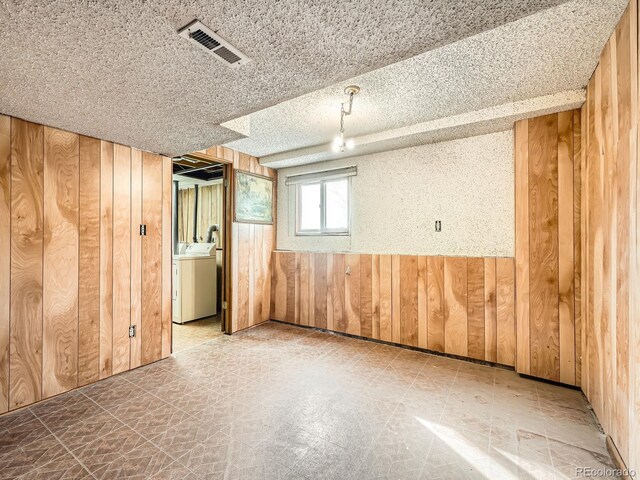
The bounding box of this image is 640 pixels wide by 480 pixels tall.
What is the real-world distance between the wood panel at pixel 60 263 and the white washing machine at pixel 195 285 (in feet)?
6.72

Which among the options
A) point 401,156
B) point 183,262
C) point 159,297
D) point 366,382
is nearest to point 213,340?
point 159,297

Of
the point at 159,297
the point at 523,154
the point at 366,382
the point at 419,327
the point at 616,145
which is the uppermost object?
the point at 523,154

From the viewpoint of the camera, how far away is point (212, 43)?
132cm

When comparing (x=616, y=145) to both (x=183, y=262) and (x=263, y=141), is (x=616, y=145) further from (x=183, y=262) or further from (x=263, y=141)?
(x=183, y=262)

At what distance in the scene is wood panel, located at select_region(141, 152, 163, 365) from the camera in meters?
2.95

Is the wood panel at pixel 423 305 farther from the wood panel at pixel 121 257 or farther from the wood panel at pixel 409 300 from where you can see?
the wood panel at pixel 121 257

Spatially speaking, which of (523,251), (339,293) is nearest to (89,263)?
(339,293)

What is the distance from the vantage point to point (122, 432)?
1.90 m

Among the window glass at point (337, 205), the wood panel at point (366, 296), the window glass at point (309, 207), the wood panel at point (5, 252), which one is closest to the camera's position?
the wood panel at point (5, 252)

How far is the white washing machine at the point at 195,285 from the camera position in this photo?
4.49 meters

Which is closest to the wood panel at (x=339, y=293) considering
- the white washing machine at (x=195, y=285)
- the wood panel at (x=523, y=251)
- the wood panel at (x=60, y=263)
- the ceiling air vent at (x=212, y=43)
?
the wood panel at (x=523, y=251)

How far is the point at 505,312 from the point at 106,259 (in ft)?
12.5

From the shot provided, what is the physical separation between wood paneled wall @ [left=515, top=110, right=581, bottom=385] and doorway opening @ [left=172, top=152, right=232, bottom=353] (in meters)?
3.34

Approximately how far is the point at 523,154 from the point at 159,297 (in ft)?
12.7
